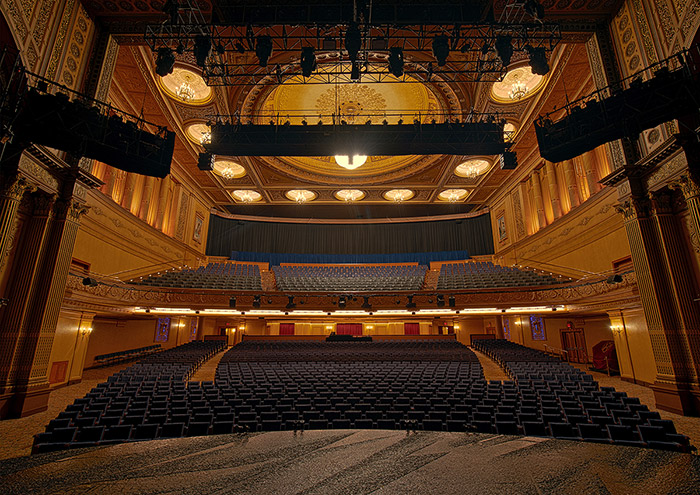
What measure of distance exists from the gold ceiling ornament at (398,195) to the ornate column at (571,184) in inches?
370

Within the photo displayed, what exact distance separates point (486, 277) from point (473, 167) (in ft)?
21.5

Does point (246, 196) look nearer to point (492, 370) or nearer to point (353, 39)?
point (353, 39)

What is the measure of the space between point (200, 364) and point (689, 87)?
55.9 feet

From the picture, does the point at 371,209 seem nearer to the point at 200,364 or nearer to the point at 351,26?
the point at 200,364

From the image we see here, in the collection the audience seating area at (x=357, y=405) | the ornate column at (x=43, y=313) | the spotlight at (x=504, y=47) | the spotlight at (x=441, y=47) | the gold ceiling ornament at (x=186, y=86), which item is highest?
the gold ceiling ornament at (x=186, y=86)

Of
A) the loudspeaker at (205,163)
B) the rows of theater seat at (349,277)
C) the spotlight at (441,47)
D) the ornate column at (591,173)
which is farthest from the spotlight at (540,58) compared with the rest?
the rows of theater seat at (349,277)

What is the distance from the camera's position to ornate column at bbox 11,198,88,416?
23.8 feet

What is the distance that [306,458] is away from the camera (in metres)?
2.10

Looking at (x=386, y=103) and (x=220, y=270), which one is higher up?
(x=386, y=103)

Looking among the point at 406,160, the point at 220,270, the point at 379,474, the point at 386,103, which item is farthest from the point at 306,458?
the point at 220,270

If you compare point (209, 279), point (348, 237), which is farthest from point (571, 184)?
point (209, 279)

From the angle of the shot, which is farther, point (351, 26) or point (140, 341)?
point (140, 341)

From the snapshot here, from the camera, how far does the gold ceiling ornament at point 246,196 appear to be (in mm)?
22366

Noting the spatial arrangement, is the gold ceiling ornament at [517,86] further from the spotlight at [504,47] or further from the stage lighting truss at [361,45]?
the spotlight at [504,47]
